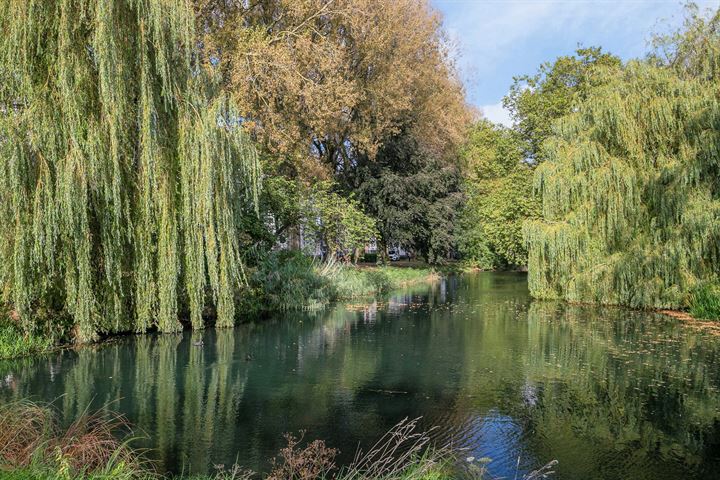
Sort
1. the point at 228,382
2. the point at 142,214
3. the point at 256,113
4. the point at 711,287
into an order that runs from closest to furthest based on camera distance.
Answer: the point at 228,382 < the point at 142,214 < the point at 711,287 < the point at 256,113

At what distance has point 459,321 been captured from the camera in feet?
53.9

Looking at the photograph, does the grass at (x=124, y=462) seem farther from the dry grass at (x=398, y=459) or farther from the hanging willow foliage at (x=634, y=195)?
the hanging willow foliage at (x=634, y=195)

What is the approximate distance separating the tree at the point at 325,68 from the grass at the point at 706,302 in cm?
1246

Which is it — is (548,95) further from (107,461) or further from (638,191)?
(107,461)

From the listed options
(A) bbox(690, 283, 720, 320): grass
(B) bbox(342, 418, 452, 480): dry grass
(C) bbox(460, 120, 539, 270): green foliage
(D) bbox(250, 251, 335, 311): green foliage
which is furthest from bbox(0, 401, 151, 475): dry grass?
(C) bbox(460, 120, 539, 270): green foliage

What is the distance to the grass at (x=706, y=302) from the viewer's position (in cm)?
1552

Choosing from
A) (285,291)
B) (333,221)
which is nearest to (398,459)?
(285,291)

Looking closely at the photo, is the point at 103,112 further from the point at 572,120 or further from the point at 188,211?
the point at 572,120

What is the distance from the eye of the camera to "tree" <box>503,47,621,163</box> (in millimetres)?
28938

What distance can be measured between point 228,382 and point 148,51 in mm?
6604

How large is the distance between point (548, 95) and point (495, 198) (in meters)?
8.61

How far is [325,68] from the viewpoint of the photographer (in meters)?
19.4

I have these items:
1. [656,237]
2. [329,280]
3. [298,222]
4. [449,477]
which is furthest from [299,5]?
[449,477]

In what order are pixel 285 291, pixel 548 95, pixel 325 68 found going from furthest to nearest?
1. pixel 548 95
2. pixel 325 68
3. pixel 285 291
